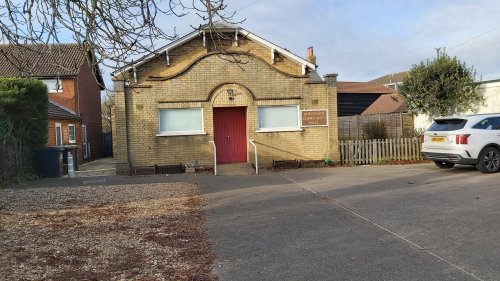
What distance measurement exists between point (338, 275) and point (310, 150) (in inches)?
531

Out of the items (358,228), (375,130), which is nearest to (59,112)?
(375,130)

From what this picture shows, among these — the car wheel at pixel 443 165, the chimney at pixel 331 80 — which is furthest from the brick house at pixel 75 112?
the car wheel at pixel 443 165

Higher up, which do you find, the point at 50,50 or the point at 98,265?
the point at 50,50

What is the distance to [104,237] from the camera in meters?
7.30

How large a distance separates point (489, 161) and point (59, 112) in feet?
72.0

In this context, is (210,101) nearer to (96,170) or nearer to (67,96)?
(96,170)

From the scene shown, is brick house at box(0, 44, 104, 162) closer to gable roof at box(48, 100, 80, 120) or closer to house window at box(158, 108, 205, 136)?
gable roof at box(48, 100, 80, 120)

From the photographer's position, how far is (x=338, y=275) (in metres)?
5.23

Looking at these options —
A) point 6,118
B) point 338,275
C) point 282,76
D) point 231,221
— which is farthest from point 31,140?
point 338,275

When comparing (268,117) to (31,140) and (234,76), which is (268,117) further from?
(31,140)

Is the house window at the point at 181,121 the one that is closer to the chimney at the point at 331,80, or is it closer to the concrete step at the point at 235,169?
the concrete step at the point at 235,169

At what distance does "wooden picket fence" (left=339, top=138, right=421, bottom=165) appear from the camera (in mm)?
18844

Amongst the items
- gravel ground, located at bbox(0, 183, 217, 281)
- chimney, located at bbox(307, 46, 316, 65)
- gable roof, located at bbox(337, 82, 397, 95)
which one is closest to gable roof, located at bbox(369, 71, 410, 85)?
gable roof, located at bbox(337, 82, 397, 95)

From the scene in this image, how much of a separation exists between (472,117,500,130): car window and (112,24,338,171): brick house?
5.57 metres
